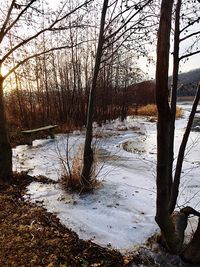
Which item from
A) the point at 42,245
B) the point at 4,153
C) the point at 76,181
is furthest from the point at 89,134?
the point at 42,245

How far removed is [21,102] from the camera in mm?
15930

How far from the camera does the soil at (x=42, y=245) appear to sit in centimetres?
311

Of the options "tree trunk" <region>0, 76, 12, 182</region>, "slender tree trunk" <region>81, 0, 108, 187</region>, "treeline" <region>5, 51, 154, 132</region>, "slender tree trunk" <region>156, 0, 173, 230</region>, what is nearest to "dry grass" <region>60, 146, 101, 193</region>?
"slender tree trunk" <region>81, 0, 108, 187</region>

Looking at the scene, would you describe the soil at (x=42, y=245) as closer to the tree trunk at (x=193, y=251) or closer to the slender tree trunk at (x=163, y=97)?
the tree trunk at (x=193, y=251)

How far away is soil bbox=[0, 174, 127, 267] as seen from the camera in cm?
311

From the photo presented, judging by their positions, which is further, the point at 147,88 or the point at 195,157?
the point at 147,88

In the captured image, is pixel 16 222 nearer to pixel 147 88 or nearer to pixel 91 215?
pixel 91 215

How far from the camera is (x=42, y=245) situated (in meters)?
3.37

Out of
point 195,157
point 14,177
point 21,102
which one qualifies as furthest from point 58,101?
point 14,177

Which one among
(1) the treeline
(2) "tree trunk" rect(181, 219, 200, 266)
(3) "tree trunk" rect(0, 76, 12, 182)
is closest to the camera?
(2) "tree trunk" rect(181, 219, 200, 266)

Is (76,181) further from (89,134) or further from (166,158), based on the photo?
(166,158)

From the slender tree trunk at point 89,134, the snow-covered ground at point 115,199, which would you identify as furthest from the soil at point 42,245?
the slender tree trunk at point 89,134

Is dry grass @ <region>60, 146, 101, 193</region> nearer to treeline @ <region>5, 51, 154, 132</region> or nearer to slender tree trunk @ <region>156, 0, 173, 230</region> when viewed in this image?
slender tree trunk @ <region>156, 0, 173, 230</region>

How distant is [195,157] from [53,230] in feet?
20.9
